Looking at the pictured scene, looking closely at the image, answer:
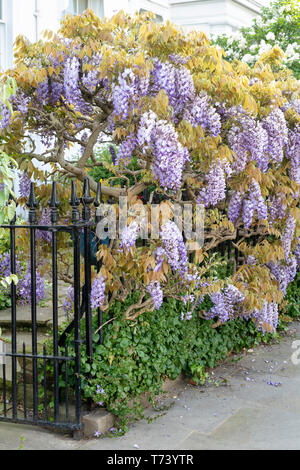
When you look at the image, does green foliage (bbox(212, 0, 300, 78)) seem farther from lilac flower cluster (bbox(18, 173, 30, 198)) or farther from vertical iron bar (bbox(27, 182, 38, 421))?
A: vertical iron bar (bbox(27, 182, 38, 421))

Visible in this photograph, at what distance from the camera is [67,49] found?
4336 millimetres

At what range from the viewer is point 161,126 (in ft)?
13.3

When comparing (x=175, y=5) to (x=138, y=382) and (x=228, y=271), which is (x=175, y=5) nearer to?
(x=228, y=271)

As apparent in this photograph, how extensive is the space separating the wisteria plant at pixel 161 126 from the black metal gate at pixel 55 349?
204 mm

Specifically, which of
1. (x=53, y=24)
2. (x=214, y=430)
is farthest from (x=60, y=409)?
(x=53, y=24)

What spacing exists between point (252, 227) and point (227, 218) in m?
0.83

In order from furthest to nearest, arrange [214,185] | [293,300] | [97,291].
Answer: [293,300], [214,185], [97,291]

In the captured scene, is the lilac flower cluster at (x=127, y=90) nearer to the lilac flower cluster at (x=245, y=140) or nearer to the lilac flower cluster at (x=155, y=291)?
the lilac flower cluster at (x=245, y=140)

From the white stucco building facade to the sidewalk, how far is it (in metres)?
2.81

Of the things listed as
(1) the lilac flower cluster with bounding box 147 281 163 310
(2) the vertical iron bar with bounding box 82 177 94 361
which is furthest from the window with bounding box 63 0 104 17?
(1) the lilac flower cluster with bounding box 147 281 163 310

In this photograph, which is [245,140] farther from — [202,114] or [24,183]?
[24,183]

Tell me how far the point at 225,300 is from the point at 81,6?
7.22 meters

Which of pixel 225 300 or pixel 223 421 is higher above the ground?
pixel 225 300

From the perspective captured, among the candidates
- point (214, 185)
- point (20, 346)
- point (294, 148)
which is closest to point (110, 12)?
point (294, 148)
